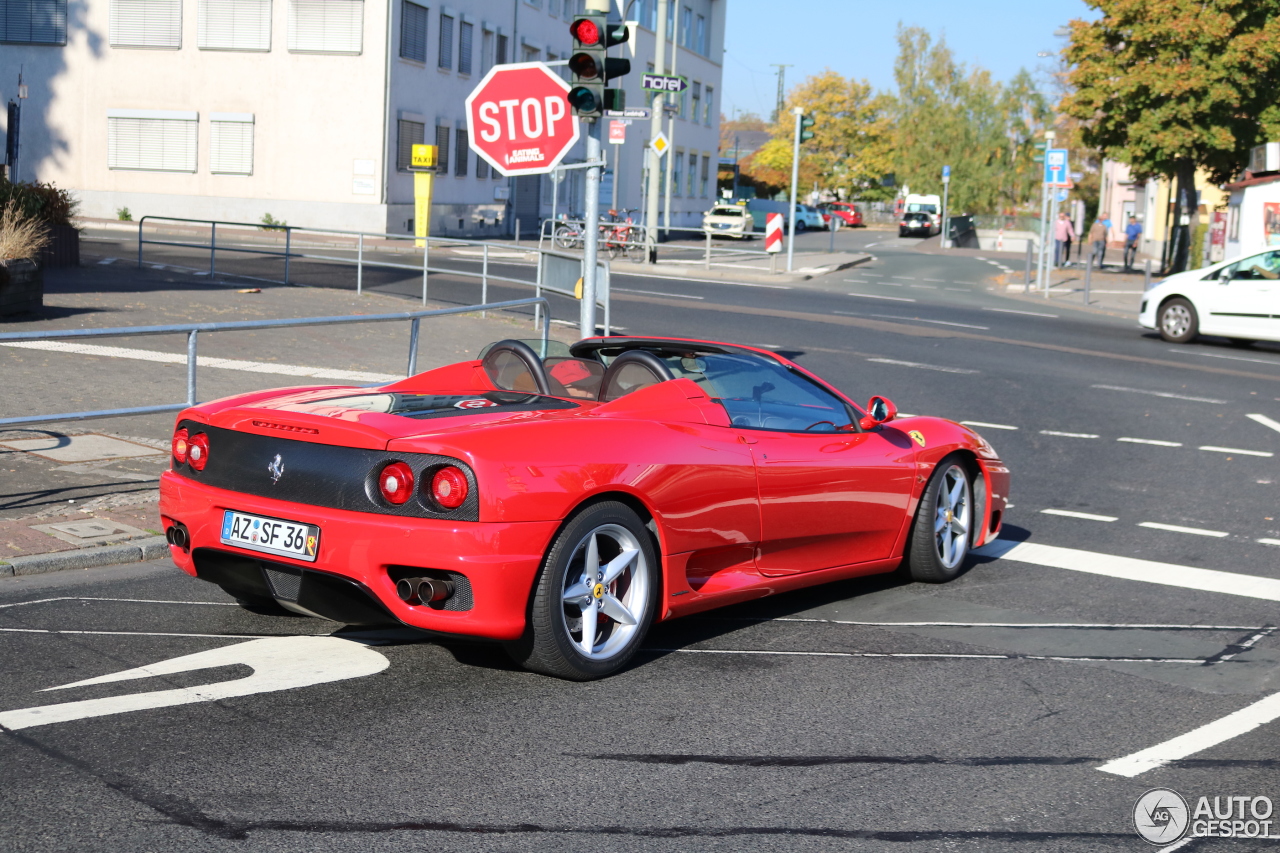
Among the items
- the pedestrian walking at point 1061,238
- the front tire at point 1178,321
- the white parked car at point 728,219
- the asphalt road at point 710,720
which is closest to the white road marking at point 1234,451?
the asphalt road at point 710,720

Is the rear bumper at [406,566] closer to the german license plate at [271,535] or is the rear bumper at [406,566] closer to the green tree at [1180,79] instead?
the german license plate at [271,535]

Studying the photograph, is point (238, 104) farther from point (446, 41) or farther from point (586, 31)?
point (586, 31)

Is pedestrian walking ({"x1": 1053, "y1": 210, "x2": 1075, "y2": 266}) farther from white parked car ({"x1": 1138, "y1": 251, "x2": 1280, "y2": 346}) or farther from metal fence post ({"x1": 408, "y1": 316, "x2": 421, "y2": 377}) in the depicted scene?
metal fence post ({"x1": 408, "y1": 316, "x2": 421, "y2": 377})

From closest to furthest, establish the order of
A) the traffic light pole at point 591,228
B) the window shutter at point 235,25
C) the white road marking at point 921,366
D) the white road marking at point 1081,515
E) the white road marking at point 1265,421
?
1. the white road marking at point 1081,515
2. the traffic light pole at point 591,228
3. the white road marking at point 1265,421
4. the white road marking at point 921,366
5. the window shutter at point 235,25

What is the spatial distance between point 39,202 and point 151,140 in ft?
88.5

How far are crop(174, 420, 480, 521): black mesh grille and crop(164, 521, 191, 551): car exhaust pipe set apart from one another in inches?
8.6

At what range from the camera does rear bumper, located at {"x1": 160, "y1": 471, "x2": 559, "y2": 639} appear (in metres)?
4.77

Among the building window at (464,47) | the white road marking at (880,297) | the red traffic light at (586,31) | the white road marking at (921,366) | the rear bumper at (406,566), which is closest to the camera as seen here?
the rear bumper at (406,566)

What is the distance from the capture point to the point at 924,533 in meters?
6.99

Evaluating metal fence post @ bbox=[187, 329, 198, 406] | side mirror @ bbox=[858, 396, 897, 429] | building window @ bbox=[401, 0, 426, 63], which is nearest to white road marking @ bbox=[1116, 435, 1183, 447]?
side mirror @ bbox=[858, 396, 897, 429]

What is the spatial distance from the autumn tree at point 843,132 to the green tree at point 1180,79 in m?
69.2

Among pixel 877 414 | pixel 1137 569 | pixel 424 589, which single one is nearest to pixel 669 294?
pixel 1137 569

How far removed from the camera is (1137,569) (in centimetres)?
764

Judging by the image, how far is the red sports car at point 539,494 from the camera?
4.83 meters
